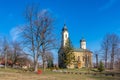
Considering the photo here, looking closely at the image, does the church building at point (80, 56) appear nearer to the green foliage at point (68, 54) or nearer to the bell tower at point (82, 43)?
the bell tower at point (82, 43)

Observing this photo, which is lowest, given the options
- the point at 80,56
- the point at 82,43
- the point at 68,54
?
the point at 80,56

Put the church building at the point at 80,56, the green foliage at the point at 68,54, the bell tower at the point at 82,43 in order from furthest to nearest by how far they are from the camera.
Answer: the bell tower at the point at 82,43, the church building at the point at 80,56, the green foliage at the point at 68,54

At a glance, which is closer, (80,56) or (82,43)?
(80,56)

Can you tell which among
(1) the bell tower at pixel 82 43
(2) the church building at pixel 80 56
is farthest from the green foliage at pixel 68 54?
(1) the bell tower at pixel 82 43

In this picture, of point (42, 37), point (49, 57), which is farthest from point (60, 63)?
point (42, 37)

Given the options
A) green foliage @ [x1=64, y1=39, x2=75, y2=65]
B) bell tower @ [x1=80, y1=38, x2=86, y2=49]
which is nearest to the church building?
bell tower @ [x1=80, y1=38, x2=86, y2=49]

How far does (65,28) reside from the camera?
98.9 m

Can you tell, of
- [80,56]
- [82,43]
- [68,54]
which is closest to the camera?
[68,54]

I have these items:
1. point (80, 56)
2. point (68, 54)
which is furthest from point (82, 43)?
point (68, 54)

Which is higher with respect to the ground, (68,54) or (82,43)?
(82,43)

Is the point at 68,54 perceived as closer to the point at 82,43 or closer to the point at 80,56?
the point at 80,56

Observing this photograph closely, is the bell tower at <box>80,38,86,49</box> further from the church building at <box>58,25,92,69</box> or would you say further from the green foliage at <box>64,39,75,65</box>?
the green foliage at <box>64,39,75,65</box>

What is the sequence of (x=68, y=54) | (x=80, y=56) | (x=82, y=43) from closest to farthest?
(x=68, y=54)
(x=80, y=56)
(x=82, y=43)

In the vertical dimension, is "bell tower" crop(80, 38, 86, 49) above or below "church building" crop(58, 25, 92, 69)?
above
